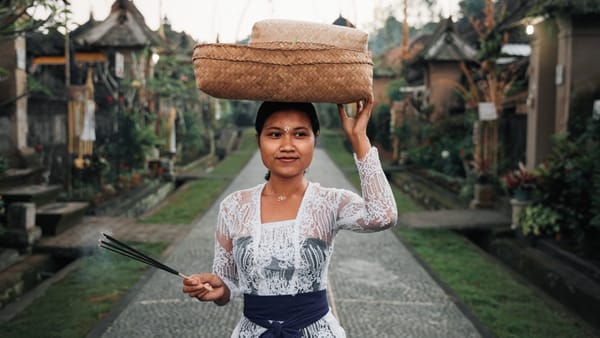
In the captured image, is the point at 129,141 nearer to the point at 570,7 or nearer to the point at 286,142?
the point at 570,7

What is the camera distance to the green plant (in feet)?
24.2

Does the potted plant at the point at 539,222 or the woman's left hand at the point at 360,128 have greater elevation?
the woman's left hand at the point at 360,128

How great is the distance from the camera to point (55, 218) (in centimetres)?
851

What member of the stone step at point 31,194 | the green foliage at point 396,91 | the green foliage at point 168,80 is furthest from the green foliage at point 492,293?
the green foliage at point 396,91

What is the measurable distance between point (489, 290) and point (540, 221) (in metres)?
1.45

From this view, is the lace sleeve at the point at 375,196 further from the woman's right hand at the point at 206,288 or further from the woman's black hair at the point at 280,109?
the woman's right hand at the point at 206,288

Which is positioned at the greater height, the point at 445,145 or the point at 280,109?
the point at 280,109

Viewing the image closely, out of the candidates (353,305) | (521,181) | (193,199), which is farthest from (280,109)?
(193,199)

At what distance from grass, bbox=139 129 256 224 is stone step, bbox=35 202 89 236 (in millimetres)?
1600

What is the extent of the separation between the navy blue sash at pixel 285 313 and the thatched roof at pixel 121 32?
15.0m

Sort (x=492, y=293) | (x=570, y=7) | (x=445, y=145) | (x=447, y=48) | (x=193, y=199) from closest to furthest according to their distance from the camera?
(x=492, y=293), (x=570, y=7), (x=193, y=199), (x=445, y=145), (x=447, y=48)

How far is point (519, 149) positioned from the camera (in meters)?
12.8

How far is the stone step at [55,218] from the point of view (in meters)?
8.49

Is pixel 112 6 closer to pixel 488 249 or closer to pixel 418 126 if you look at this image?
pixel 418 126
